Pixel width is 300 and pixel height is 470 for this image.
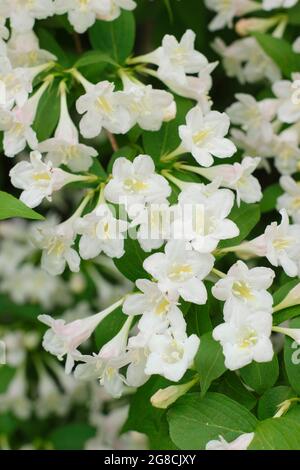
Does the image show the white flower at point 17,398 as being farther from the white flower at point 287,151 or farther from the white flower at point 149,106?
the white flower at point 149,106

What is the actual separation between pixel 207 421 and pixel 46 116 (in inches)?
43.2

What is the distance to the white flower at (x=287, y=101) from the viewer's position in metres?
3.14

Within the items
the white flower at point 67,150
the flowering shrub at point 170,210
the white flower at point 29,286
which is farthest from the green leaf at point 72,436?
the white flower at point 67,150

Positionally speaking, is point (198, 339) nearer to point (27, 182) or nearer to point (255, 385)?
point (255, 385)

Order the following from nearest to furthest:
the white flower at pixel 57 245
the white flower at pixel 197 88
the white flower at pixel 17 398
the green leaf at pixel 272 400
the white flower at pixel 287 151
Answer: the green leaf at pixel 272 400 < the white flower at pixel 57 245 < the white flower at pixel 197 88 < the white flower at pixel 287 151 < the white flower at pixel 17 398

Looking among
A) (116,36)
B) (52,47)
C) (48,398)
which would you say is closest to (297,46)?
(116,36)

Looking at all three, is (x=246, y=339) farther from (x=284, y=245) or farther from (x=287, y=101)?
(x=287, y=101)

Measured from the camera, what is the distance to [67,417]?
475 cm

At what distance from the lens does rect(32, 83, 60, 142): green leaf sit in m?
2.85

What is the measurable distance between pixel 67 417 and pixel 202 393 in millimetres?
2506

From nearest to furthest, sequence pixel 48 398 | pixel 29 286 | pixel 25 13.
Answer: pixel 25 13 < pixel 29 286 < pixel 48 398

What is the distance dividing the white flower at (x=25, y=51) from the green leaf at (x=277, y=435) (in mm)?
1363

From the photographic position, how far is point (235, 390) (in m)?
2.56
